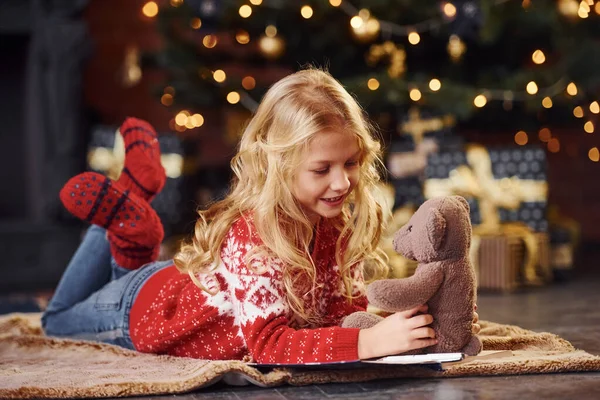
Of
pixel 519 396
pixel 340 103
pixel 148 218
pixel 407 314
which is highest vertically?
pixel 340 103

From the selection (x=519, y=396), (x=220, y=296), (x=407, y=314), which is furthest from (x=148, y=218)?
(x=519, y=396)

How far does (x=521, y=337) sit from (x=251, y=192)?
0.55m

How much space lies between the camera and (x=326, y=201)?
1.39 meters

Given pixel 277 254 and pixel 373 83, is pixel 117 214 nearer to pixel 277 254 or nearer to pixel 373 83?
pixel 277 254

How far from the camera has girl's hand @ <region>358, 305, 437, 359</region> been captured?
1273 millimetres

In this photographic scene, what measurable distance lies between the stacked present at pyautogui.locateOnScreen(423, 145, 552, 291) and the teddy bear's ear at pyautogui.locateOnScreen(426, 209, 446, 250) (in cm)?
147

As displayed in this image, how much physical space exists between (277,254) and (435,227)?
0.82ft

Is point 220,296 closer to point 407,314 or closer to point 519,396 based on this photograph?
point 407,314

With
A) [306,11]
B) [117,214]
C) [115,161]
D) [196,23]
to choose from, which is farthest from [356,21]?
[117,214]

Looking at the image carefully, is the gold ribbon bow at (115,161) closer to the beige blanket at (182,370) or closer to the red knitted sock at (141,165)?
the red knitted sock at (141,165)

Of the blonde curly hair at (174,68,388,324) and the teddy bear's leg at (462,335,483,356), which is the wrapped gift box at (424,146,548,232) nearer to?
the blonde curly hair at (174,68,388,324)

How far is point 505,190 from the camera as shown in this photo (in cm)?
273

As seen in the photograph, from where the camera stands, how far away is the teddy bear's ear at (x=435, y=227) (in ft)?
4.08

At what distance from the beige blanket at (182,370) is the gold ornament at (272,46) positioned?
1.68 m
